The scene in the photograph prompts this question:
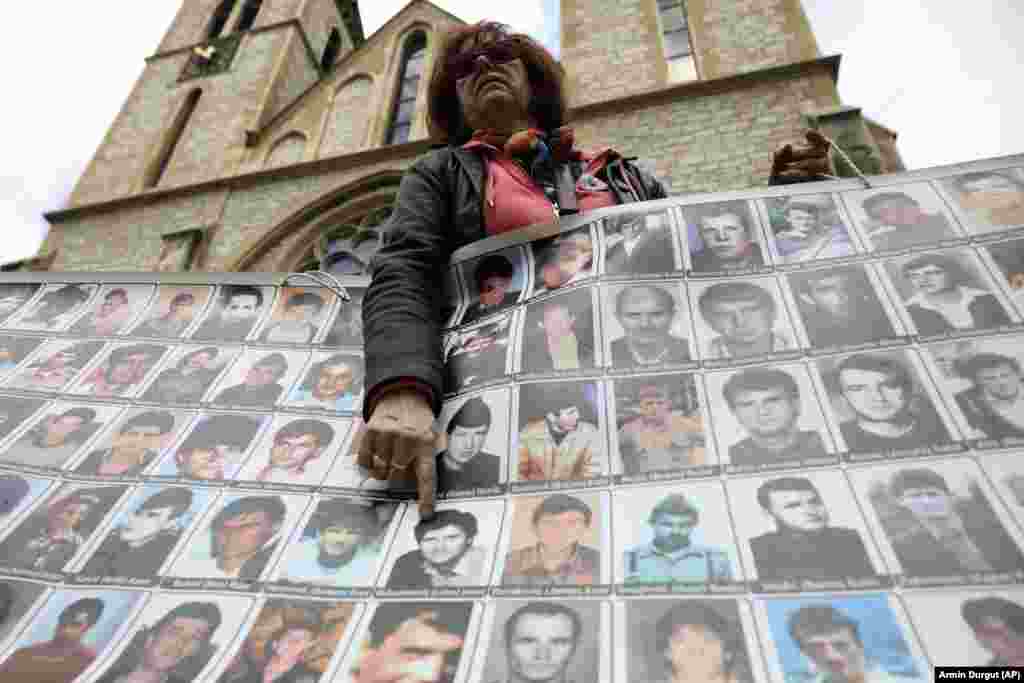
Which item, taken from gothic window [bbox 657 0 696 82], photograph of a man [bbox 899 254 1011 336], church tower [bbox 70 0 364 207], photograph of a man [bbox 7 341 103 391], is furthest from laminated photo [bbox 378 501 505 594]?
church tower [bbox 70 0 364 207]

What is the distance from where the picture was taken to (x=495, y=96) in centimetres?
175

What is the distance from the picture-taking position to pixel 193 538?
1.01 metres

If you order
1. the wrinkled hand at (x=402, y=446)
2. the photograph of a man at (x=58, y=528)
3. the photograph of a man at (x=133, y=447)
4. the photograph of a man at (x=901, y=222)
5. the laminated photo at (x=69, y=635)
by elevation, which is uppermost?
the photograph of a man at (x=901, y=222)

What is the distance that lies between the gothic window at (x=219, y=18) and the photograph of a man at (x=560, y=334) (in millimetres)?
14215

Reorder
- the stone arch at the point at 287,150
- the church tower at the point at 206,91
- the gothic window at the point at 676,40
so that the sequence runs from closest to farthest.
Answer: the gothic window at the point at 676,40, the stone arch at the point at 287,150, the church tower at the point at 206,91

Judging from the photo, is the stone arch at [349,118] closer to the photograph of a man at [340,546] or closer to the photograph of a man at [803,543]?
the photograph of a man at [340,546]

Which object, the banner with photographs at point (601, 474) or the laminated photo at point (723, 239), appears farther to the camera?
the laminated photo at point (723, 239)

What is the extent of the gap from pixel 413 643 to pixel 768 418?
676 millimetres

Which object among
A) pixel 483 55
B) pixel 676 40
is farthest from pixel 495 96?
pixel 676 40

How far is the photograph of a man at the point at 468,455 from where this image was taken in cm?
102

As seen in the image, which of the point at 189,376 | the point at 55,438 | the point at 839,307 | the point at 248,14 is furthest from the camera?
the point at 248,14

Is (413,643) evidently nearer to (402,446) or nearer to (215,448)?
(402,446)

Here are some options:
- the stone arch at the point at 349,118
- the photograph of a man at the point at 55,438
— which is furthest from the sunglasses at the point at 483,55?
the stone arch at the point at 349,118

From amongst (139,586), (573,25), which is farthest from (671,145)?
(139,586)
